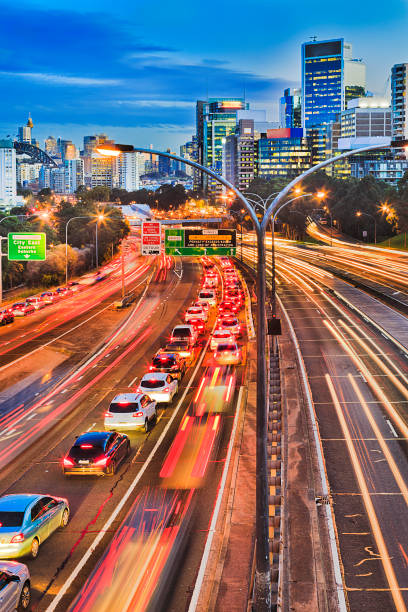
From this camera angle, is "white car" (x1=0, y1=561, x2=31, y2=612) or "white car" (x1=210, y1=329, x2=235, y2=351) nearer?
"white car" (x1=0, y1=561, x2=31, y2=612)

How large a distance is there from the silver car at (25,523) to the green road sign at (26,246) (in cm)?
4449

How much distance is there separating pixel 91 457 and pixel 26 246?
40.9 m

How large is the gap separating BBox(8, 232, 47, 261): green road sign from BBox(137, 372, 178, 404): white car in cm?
3134

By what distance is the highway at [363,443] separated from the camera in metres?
15.5

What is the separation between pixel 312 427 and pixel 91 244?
334ft

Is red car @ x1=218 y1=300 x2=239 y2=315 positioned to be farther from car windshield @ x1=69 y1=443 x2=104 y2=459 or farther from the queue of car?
car windshield @ x1=69 y1=443 x2=104 y2=459

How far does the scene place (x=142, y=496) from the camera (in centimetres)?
2023

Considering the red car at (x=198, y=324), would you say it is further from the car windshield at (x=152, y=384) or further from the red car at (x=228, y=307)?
the car windshield at (x=152, y=384)

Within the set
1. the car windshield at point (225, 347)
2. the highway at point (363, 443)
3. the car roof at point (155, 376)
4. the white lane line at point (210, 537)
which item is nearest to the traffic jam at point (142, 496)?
the car roof at point (155, 376)

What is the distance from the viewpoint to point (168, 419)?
28.8m

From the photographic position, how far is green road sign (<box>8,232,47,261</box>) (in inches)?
2330

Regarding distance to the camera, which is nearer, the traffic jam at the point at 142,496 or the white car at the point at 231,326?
the traffic jam at the point at 142,496

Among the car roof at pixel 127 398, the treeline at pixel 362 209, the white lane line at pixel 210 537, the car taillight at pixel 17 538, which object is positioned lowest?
the white lane line at pixel 210 537

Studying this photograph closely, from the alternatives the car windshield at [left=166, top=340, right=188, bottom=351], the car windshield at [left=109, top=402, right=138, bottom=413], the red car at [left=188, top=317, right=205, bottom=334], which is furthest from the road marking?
the red car at [left=188, top=317, right=205, bottom=334]
